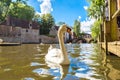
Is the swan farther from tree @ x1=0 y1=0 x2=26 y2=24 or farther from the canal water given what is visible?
tree @ x1=0 y1=0 x2=26 y2=24

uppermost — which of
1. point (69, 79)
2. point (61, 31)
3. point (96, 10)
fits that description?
point (96, 10)

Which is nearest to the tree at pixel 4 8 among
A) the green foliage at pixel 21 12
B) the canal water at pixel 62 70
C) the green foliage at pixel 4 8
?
the green foliage at pixel 4 8

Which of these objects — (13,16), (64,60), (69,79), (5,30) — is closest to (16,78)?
(69,79)

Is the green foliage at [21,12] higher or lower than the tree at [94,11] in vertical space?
higher

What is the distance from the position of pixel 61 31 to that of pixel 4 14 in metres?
67.0

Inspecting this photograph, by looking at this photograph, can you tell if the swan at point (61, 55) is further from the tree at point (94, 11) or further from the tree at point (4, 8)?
the tree at point (4, 8)

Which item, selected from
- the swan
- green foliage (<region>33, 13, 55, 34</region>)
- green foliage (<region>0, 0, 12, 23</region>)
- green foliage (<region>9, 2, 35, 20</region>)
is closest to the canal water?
the swan

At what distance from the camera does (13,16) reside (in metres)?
77.7

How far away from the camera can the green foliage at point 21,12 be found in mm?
76869

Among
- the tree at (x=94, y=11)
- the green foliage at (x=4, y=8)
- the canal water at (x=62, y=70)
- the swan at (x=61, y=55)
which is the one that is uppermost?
the green foliage at (x=4, y=8)

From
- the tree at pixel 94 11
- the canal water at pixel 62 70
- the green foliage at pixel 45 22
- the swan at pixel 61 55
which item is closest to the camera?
the canal water at pixel 62 70

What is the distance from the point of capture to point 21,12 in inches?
3324

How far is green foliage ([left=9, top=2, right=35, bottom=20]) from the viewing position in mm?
76869

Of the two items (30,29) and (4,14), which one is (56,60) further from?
(30,29)
